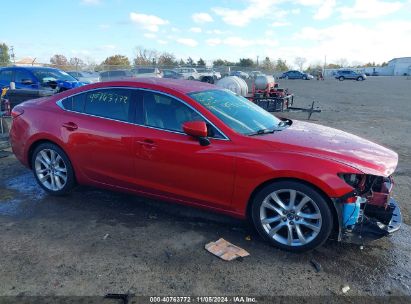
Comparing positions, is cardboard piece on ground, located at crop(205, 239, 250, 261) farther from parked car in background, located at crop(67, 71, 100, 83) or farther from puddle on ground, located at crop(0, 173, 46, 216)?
parked car in background, located at crop(67, 71, 100, 83)

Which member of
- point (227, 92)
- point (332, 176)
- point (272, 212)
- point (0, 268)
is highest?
point (227, 92)

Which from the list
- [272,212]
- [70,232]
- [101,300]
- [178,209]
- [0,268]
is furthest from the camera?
[178,209]

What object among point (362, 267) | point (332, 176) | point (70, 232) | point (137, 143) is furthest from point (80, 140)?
point (362, 267)

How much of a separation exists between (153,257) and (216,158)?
1153mm

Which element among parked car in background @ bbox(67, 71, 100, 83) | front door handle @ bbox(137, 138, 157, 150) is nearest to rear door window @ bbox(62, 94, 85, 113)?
front door handle @ bbox(137, 138, 157, 150)

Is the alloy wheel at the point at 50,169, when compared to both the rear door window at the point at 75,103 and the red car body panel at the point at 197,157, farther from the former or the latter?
the rear door window at the point at 75,103

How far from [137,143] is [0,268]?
69.9 inches

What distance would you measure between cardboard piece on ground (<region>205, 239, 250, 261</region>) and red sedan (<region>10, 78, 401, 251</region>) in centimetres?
32

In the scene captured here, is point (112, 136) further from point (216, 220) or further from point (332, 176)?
point (332, 176)

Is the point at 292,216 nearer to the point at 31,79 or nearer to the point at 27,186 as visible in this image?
the point at 27,186

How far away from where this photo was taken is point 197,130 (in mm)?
3562

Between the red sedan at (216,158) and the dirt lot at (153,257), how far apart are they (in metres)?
0.27

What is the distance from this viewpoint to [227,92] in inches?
186

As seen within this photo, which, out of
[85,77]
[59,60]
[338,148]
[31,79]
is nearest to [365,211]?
[338,148]
